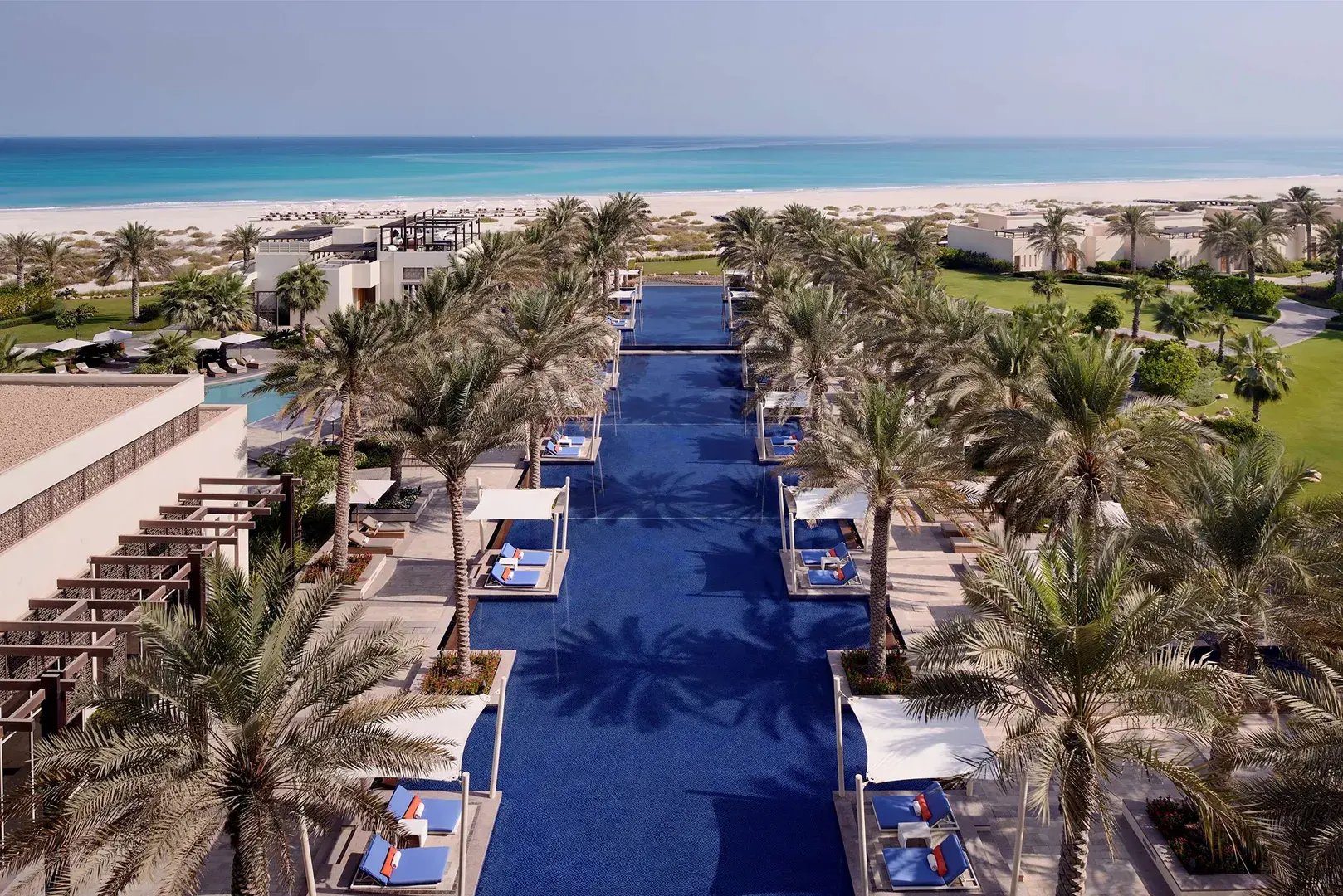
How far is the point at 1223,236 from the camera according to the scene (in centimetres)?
5359

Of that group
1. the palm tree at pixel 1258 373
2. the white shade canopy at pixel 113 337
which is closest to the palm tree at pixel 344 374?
the white shade canopy at pixel 113 337

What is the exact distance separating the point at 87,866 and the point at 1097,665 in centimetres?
1178

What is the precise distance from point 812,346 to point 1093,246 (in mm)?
42729

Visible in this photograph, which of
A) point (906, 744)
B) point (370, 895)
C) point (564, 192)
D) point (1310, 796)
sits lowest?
point (370, 895)

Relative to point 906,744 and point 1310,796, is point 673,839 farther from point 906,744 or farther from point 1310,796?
point 1310,796

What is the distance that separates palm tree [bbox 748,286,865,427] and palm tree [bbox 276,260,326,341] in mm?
20963

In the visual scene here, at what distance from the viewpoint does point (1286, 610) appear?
12.3 m

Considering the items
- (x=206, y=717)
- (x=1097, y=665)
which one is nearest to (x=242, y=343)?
(x=206, y=717)

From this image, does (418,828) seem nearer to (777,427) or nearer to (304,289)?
(777,427)

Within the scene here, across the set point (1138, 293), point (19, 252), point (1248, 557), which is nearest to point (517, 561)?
point (1248, 557)

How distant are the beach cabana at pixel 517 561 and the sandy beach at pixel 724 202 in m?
69.1

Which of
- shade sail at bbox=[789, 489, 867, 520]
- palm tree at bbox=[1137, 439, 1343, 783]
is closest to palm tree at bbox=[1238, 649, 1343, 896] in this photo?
palm tree at bbox=[1137, 439, 1343, 783]

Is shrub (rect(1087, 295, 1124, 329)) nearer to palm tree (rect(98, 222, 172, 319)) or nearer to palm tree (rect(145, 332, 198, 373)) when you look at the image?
palm tree (rect(145, 332, 198, 373))

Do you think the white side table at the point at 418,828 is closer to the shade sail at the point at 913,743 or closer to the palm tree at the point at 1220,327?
the shade sail at the point at 913,743
